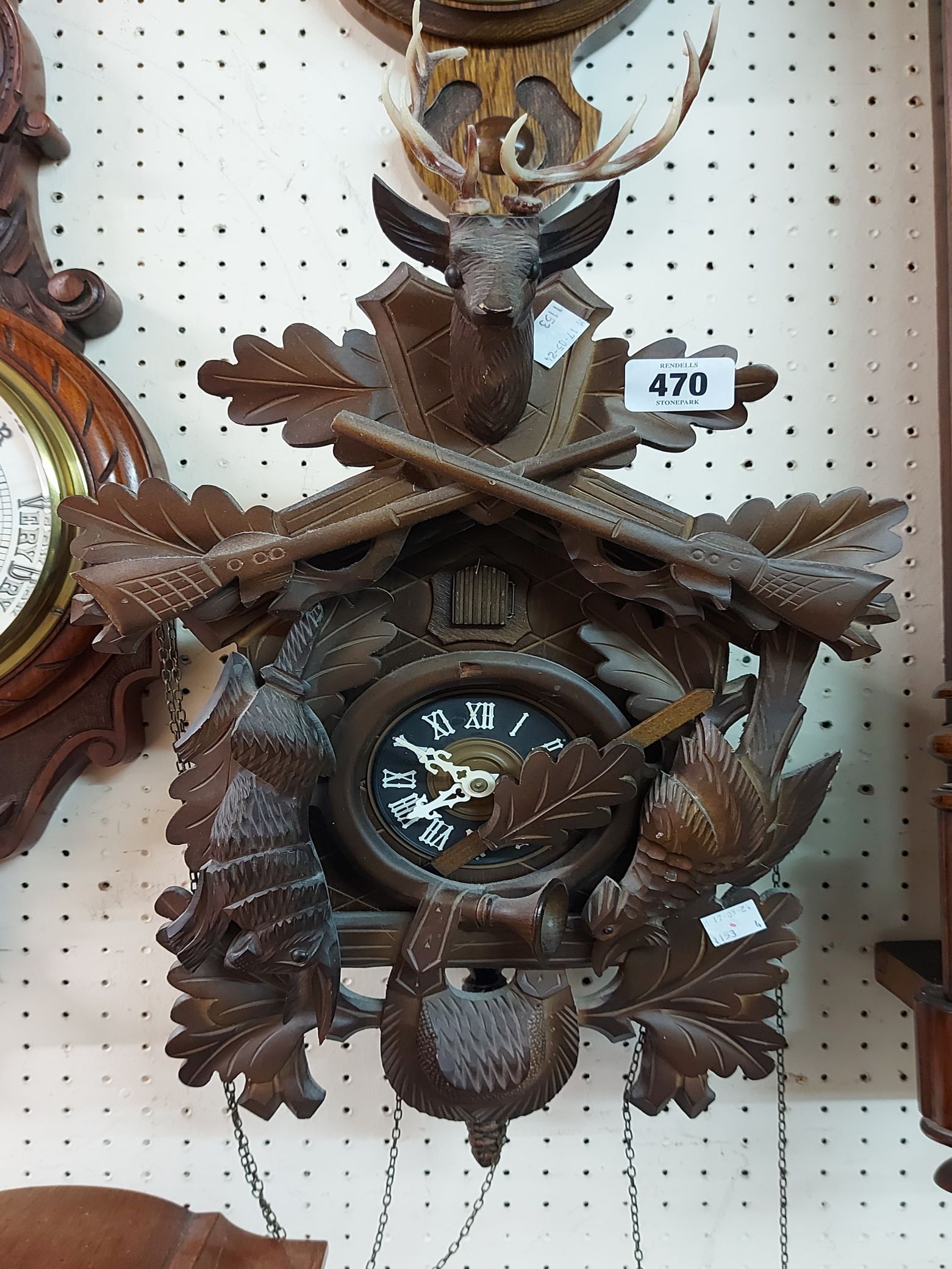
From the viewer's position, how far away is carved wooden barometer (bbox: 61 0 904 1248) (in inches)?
26.1

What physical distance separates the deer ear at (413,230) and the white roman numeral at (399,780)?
1.41 ft

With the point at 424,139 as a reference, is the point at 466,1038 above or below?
below

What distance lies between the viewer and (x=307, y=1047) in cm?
93

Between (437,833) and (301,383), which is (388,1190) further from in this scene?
(301,383)

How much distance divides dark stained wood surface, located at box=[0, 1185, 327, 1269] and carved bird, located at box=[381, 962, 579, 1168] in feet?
0.83

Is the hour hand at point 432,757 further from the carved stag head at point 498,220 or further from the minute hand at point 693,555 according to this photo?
the carved stag head at point 498,220

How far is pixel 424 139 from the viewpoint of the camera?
2.18 feet

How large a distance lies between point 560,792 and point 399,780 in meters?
0.14

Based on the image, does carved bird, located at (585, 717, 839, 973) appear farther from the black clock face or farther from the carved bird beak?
the black clock face

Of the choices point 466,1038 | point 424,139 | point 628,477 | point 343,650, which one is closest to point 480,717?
point 343,650

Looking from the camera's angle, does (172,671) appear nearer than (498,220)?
No

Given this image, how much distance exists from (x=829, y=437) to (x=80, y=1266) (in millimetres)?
1120

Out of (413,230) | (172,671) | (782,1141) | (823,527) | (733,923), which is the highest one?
(413,230)

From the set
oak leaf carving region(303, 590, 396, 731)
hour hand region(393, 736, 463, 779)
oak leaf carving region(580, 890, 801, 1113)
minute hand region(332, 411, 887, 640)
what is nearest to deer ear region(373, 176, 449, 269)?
minute hand region(332, 411, 887, 640)
